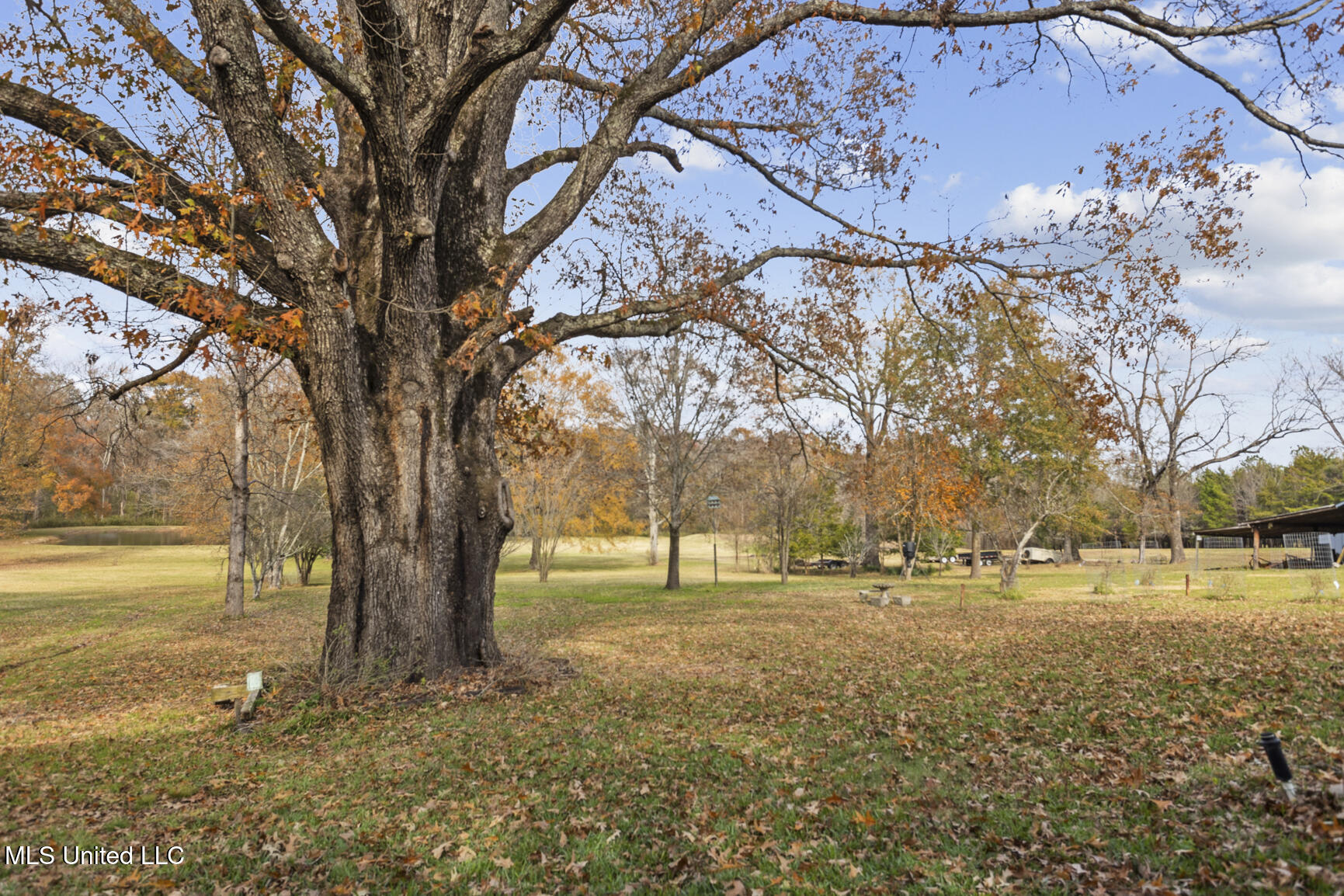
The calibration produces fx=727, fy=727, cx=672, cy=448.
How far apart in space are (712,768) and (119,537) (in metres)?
61.7

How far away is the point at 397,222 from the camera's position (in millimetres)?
7746

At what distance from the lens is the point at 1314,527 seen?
3081 centimetres

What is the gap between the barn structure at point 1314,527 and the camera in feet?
92.8

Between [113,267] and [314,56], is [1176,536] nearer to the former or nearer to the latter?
[314,56]

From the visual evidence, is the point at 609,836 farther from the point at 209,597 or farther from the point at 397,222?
the point at 209,597

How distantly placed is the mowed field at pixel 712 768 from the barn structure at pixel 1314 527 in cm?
2061

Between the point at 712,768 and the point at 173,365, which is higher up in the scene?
the point at 173,365

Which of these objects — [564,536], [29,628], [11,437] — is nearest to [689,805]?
[29,628]

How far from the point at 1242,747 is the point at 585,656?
872 cm

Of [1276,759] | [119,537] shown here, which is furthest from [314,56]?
[119,537]

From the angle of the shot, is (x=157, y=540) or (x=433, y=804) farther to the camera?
(x=157, y=540)

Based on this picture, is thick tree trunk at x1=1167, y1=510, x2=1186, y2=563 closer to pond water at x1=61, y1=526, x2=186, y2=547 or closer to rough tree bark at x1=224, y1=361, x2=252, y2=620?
rough tree bark at x1=224, y1=361, x2=252, y2=620

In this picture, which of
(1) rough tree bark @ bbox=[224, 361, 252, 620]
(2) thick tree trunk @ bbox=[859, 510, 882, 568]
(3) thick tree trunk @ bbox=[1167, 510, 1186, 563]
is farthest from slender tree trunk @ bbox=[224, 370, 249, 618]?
(3) thick tree trunk @ bbox=[1167, 510, 1186, 563]

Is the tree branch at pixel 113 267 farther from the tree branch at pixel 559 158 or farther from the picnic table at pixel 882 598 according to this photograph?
the picnic table at pixel 882 598
